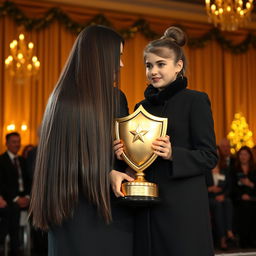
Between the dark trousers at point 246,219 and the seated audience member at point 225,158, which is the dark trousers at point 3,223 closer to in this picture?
the seated audience member at point 225,158

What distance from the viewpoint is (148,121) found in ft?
7.30

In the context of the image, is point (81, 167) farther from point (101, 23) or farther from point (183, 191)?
point (101, 23)

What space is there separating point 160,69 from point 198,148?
0.44 m

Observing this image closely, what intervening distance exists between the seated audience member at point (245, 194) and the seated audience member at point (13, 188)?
3.37 meters

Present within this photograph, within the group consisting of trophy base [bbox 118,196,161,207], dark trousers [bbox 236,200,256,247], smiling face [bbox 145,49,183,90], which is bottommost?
dark trousers [bbox 236,200,256,247]

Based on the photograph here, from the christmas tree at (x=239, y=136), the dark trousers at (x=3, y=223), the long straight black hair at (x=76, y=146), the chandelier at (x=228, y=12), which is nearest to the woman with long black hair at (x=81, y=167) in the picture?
the long straight black hair at (x=76, y=146)

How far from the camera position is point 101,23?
11062 mm

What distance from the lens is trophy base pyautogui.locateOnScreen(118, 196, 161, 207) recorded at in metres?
2.09

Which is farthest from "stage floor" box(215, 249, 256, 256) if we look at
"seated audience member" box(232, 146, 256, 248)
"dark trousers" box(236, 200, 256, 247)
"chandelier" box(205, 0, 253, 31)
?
"chandelier" box(205, 0, 253, 31)

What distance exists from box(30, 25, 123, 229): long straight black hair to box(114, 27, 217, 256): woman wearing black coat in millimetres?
153

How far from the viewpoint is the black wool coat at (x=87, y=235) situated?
2.14m

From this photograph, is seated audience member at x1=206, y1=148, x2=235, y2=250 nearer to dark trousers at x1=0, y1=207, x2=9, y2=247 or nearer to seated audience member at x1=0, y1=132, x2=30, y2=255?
seated audience member at x1=0, y1=132, x2=30, y2=255

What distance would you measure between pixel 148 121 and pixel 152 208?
16.1 inches

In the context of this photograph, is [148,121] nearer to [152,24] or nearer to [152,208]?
[152,208]
